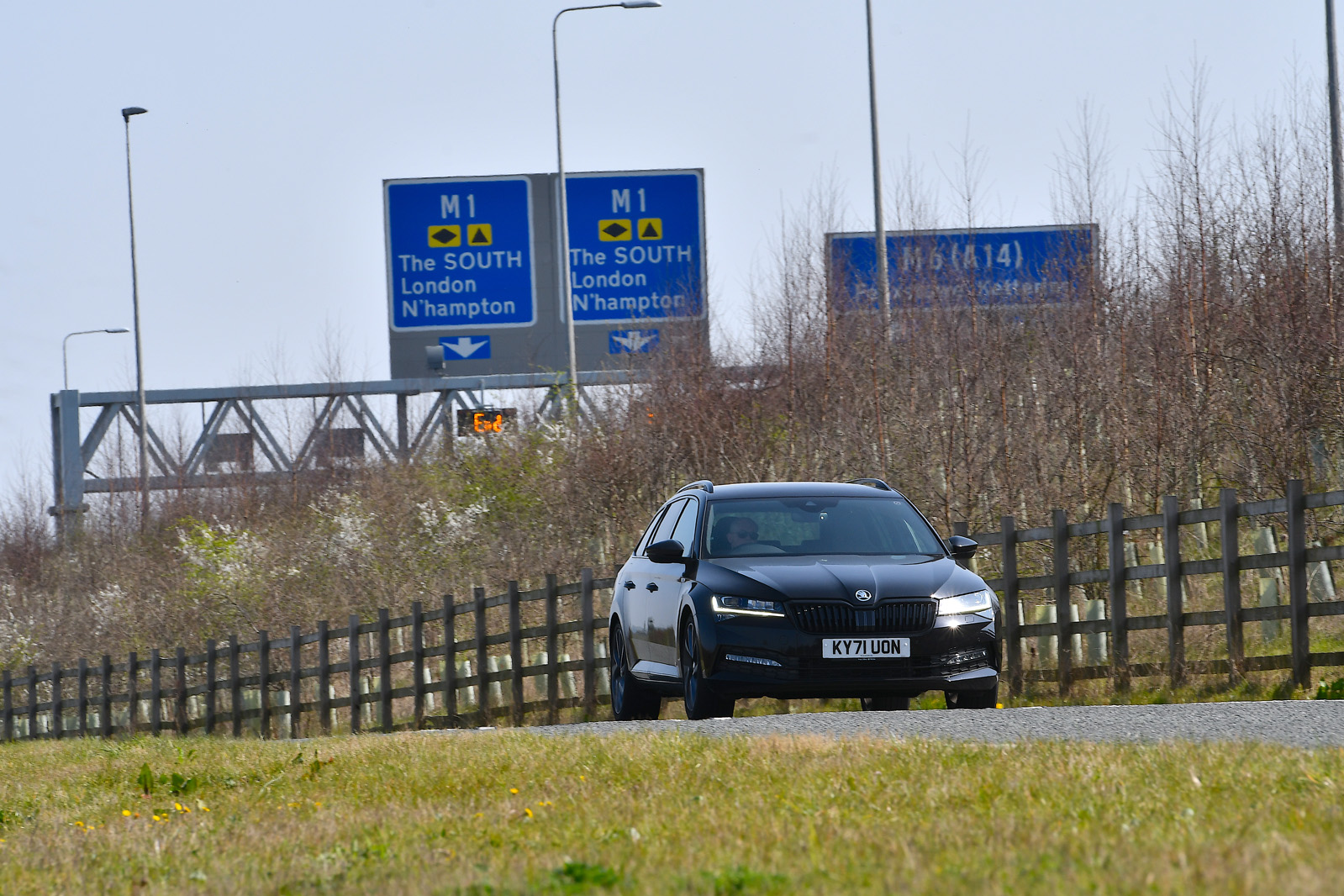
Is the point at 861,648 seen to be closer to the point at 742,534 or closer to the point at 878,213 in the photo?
the point at 742,534

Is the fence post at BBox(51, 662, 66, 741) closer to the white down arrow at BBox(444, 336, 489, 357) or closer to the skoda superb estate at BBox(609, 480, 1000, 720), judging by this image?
the white down arrow at BBox(444, 336, 489, 357)

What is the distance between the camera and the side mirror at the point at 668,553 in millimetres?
12734

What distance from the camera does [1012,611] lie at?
15672 millimetres

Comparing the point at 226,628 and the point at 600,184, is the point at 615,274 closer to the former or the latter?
the point at 600,184

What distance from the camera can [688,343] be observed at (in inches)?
1152

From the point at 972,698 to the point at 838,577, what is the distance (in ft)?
6.43

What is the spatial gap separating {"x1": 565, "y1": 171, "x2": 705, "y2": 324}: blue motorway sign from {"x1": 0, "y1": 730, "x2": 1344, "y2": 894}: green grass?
21.0m

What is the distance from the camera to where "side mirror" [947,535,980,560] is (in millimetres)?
13016

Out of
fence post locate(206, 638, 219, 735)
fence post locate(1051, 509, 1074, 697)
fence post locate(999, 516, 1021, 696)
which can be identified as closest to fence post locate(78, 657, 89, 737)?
fence post locate(206, 638, 219, 735)

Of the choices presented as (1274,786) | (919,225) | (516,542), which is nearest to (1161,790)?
(1274,786)

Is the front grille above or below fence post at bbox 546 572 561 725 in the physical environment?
above

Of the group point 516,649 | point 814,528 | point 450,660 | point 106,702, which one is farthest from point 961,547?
point 106,702

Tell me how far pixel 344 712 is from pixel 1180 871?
954 inches

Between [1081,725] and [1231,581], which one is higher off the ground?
[1231,581]
